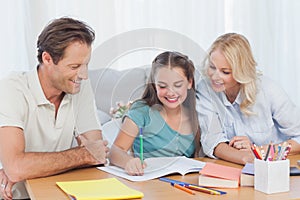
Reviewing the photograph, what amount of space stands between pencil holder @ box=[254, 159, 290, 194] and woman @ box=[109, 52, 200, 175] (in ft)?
1.12

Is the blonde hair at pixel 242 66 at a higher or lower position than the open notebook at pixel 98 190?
higher

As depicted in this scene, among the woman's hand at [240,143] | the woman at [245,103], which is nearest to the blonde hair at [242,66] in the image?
the woman at [245,103]

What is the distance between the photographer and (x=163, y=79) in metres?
1.55

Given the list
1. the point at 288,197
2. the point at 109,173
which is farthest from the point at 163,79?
the point at 288,197

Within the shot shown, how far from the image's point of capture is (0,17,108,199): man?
1635 mm

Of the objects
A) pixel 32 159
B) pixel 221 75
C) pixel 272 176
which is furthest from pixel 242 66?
pixel 32 159

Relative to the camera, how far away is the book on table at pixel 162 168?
155 centimetres

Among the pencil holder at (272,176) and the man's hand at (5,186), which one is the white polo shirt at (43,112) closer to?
the man's hand at (5,186)

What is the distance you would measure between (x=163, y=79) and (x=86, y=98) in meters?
0.36

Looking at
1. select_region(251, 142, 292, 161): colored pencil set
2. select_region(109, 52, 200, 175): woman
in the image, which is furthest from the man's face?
select_region(251, 142, 292, 161): colored pencil set

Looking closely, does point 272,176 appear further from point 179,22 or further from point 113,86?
point 179,22

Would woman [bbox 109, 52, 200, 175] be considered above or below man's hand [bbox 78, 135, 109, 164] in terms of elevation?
above

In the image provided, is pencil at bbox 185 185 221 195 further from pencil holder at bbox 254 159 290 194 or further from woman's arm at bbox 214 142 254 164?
woman's arm at bbox 214 142 254 164

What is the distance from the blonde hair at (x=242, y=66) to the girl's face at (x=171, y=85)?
33 cm
